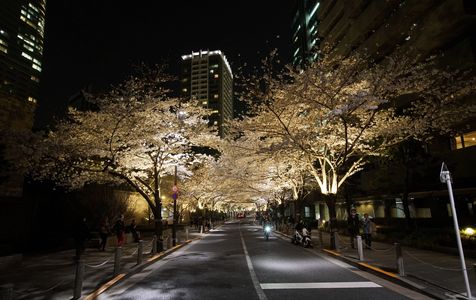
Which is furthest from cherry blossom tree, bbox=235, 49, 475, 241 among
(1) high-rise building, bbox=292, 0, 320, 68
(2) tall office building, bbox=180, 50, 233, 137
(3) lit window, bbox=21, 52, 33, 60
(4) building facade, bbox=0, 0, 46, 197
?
(3) lit window, bbox=21, 52, 33, 60

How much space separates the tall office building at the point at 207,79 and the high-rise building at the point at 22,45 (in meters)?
65.0

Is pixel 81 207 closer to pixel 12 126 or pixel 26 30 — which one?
pixel 12 126

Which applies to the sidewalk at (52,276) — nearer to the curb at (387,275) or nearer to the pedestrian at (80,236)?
the pedestrian at (80,236)

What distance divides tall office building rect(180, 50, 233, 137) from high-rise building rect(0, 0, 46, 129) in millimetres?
65021

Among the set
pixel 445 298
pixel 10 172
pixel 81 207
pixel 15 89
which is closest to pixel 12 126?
pixel 10 172

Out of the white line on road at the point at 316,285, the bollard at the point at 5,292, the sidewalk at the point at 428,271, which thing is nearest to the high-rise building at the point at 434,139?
the sidewalk at the point at 428,271

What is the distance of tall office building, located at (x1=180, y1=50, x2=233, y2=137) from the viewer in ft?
488

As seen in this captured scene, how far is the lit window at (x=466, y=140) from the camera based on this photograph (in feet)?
83.7

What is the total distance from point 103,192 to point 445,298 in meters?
23.5

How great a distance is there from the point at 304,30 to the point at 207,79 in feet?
250

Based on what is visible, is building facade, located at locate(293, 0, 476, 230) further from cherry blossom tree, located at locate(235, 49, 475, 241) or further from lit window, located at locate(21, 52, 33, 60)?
lit window, located at locate(21, 52, 33, 60)

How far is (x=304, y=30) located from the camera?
78500 millimetres

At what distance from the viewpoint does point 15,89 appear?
148 meters

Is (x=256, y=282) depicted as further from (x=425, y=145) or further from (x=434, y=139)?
(x=425, y=145)
